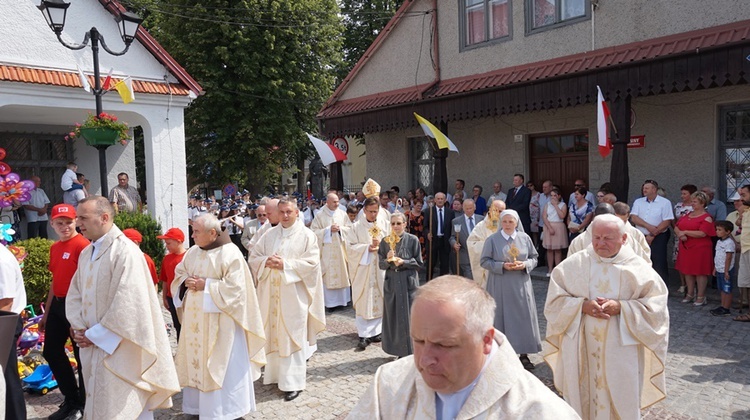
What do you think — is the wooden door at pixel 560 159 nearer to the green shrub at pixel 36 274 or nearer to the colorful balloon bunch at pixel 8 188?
the green shrub at pixel 36 274

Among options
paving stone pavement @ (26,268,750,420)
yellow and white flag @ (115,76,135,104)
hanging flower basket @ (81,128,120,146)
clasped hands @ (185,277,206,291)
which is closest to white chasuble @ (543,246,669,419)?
paving stone pavement @ (26,268,750,420)

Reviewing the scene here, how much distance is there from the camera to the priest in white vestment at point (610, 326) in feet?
13.9

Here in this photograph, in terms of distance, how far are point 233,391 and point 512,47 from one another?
10543mm

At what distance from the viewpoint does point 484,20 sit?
13875mm

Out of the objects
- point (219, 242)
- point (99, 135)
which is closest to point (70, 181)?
point (99, 135)

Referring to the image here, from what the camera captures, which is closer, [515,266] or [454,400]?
[454,400]

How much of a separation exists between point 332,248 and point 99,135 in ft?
13.7

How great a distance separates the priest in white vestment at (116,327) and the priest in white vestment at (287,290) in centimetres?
163

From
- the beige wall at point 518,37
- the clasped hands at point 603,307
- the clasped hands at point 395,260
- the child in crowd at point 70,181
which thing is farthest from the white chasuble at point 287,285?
the beige wall at point 518,37

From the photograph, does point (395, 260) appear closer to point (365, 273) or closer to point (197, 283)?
point (365, 273)

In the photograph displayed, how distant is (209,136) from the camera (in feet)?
78.7

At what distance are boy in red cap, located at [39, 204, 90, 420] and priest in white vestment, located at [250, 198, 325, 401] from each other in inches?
71.0

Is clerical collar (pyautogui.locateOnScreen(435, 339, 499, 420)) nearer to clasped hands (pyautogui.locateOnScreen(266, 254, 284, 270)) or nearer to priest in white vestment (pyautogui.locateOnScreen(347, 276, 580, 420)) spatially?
priest in white vestment (pyautogui.locateOnScreen(347, 276, 580, 420))

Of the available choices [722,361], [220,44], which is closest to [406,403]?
[722,361]
